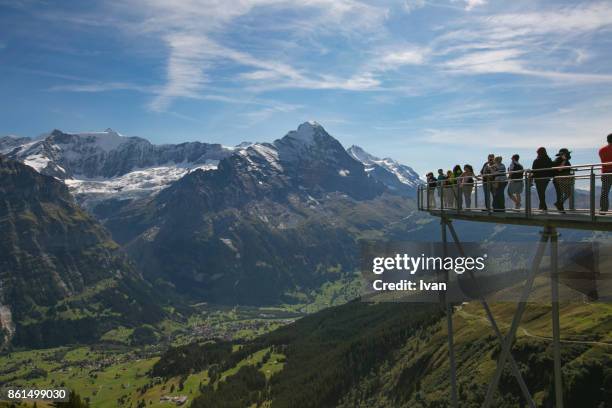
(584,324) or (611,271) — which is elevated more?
(611,271)

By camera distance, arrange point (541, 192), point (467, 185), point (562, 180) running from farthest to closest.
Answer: point (467, 185), point (541, 192), point (562, 180)

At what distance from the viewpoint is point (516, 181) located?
22641 millimetres

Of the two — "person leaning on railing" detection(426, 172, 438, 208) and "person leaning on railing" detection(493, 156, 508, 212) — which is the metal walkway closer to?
"person leaning on railing" detection(493, 156, 508, 212)

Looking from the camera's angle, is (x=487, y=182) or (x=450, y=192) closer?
(x=487, y=182)

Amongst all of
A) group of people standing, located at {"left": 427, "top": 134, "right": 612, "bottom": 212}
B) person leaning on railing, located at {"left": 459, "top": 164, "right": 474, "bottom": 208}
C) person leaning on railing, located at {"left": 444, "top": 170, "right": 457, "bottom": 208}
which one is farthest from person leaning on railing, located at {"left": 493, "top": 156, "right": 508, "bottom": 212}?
person leaning on railing, located at {"left": 444, "top": 170, "right": 457, "bottom": 208}

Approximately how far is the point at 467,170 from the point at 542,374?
3389 inches

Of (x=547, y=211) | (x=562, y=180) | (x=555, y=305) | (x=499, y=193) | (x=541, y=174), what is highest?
(x=541, y=174)

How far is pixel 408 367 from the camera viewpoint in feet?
542

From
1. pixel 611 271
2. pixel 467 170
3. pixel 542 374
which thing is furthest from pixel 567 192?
pixel 542 374

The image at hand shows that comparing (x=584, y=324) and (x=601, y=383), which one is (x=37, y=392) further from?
(x=584, y=324)

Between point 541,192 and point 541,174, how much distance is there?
0.98 m

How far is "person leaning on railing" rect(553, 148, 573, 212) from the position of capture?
1939 cm

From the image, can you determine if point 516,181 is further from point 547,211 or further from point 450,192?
point 450,192

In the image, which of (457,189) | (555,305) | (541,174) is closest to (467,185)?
(457,189)
